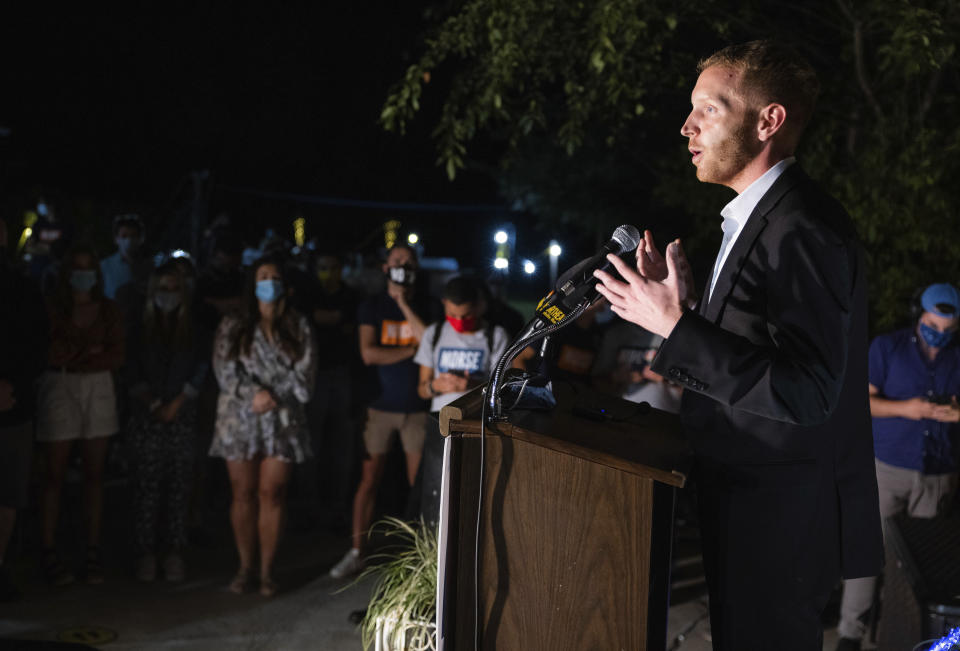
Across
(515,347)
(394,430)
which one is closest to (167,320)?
(394,430)

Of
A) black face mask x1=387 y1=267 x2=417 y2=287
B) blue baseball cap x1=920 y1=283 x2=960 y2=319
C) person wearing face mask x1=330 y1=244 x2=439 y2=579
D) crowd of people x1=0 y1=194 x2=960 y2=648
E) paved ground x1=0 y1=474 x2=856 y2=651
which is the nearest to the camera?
paved ground x1=0 y1=474 x2=856 y2=651

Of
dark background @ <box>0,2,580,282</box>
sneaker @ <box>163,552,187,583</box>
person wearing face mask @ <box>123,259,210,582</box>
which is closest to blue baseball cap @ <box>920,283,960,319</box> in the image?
person wearing face mask @ <box>123,259,210,582</box>

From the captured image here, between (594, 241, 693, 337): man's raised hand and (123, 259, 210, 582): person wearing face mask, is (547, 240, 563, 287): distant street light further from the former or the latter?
(123, 259, 210, 582): person wearing face mask

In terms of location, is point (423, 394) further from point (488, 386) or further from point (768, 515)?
point (768, 515)

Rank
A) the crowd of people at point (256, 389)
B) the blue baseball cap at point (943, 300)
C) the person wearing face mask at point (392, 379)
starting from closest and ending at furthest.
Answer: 1. the blue baseball cap at point (943, 300)
2. the crowd of people at point (256, 389)
3. the person wearing face mask at point (392, 379)

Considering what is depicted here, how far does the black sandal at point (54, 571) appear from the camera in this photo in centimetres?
564

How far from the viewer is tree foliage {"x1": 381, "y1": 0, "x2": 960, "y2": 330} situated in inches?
225

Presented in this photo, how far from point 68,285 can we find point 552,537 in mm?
4713

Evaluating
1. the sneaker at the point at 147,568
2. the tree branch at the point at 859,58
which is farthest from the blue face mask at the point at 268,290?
the tree branch at the point at 859,58

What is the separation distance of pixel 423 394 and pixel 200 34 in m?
20.7

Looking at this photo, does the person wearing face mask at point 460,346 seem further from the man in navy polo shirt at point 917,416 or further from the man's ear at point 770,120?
the man's ear at point 770,120

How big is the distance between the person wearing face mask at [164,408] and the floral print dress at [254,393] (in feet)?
1.76

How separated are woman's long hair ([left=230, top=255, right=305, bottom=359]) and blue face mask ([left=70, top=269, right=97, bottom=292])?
1.08 metres

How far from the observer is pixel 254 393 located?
18.5 ft
